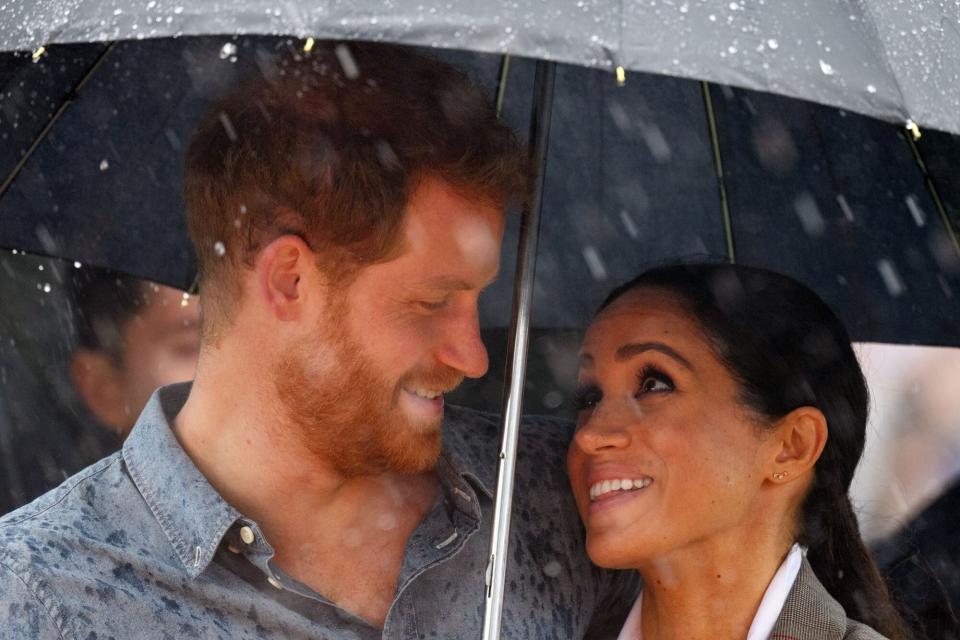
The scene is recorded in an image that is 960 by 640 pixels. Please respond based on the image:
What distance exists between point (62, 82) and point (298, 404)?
892mm

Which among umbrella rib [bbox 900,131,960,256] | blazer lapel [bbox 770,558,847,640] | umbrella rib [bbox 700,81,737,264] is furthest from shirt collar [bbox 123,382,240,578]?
umbrella rib [bbox 900,131,960,256]

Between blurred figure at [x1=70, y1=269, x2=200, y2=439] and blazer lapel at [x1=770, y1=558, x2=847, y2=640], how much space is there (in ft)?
7.02

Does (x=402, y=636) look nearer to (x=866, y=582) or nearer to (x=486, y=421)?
(x=486, y=421)

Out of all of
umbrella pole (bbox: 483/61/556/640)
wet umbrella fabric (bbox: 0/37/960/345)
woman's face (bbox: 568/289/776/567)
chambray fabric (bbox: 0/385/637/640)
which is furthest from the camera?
wet umbrella fabric (bbox: 0/37/960/345)

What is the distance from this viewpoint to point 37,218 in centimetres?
321

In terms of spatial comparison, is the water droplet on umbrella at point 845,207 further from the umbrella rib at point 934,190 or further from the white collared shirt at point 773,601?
the white collared shirt at point 773,601

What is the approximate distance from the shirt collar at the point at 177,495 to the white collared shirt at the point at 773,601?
0.99 m

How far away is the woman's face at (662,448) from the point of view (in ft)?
9.27

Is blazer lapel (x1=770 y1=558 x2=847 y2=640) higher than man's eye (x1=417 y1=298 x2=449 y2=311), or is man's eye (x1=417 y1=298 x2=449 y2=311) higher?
man's eye (x1=417 y1=298 x2=449 y2=311)

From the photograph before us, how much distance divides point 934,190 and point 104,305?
2.51m

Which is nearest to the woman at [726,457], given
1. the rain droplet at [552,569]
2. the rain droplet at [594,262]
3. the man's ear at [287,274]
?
the rain droplet at [552,569]

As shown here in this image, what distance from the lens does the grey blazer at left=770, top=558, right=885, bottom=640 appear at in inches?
108

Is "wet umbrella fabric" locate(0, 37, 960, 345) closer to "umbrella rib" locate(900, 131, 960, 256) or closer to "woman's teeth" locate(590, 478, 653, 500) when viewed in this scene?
"umbrella rib" locate(900, 131, 960, 256)

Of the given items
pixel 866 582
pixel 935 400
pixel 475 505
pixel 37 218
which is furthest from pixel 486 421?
pixel 935 400
